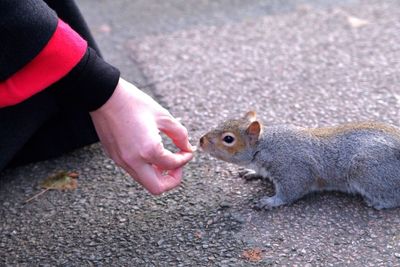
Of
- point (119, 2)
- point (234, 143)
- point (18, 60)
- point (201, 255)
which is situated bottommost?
point (119, 2)

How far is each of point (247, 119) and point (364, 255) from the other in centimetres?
61

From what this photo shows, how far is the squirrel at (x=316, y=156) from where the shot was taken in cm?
200

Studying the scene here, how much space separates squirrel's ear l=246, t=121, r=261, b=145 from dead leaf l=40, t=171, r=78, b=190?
67 cm

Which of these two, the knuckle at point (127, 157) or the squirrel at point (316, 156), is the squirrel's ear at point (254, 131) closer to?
the squirrel at point (316, 156)

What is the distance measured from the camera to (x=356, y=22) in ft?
11.4

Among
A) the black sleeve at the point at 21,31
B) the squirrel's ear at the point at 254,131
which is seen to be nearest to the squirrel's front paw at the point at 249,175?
the squirrel's ear at the point at 254,131

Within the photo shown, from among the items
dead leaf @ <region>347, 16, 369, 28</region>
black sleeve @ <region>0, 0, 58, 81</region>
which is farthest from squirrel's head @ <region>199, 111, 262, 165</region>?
dead leaf @ <region>347, 16, 369, 28</region>

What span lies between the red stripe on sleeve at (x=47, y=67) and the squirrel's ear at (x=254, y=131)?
23.8 inches

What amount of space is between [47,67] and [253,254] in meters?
0.81

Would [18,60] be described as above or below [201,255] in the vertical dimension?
above

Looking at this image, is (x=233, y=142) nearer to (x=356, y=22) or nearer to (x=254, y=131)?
(x=254, y=131)

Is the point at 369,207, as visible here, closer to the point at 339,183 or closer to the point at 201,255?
the point at 339,183

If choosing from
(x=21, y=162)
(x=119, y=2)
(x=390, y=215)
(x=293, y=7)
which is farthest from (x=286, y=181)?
(x=119, y=2)

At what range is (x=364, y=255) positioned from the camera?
1856mm
